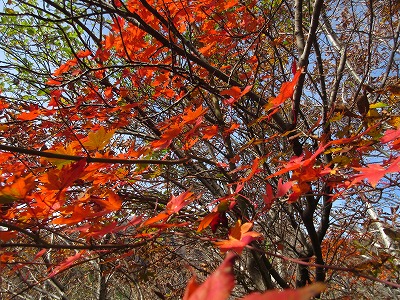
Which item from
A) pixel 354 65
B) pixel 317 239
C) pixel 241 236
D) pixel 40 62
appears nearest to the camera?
pixel 241 236

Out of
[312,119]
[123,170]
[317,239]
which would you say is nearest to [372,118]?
[317,239]

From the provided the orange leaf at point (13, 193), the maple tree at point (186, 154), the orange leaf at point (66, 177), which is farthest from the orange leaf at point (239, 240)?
the orange leaf at point (13, 193)

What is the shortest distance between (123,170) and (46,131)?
130cm

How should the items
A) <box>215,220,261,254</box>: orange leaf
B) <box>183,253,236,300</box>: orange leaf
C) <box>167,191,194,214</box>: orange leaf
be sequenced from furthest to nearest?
<box>167,191,194,214</box>: orange leaf → <box>215,220,261,254</box>: orange leaf → <box>183,253,236,300</box>: orange leaf

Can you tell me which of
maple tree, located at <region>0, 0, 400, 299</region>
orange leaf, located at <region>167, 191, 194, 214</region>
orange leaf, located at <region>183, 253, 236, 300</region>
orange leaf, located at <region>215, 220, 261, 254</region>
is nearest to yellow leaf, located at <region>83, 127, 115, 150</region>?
maple tree, located at <region>0, 0, 400, 299</region>

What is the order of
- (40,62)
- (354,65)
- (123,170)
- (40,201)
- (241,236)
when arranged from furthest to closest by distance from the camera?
(354,65), (40,62), (123,170), (40,201), (241,236)

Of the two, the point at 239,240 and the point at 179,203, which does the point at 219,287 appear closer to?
the point at 239,240

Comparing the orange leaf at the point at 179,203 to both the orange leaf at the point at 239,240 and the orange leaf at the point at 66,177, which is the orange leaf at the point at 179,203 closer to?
the orange leaf at the point at 239,240

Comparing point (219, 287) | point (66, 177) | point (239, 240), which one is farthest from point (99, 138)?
point (219, 287)

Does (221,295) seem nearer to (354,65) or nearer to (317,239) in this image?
(317,239)

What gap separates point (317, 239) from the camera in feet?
6.81

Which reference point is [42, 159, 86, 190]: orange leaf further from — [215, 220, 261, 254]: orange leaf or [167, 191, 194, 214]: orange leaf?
[215, 220, 261, 254]: orange leaf

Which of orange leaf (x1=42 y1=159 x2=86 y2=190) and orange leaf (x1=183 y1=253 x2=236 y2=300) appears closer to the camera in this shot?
orange leaf (x1=183 y1=253 x2=236 y2=300)

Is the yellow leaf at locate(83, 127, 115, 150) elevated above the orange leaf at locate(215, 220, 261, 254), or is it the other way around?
the yellow leaf at locate(83, 127, 115, 150)
